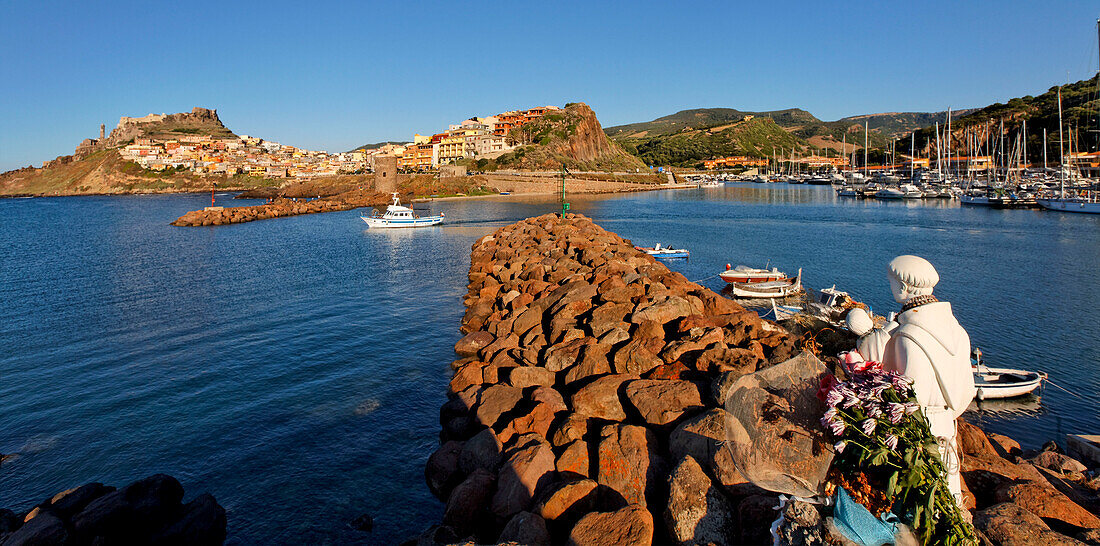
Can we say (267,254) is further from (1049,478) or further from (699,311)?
(1049,478)

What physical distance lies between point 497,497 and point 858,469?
5.20 meters

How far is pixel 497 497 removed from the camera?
7.86 metres

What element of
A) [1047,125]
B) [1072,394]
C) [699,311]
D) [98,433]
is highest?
[1047,125]

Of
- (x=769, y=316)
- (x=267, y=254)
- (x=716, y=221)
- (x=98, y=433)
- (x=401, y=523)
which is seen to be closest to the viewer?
(x=401, y=523)

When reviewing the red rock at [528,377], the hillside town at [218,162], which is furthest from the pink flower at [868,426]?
the hillside town at [218,162]

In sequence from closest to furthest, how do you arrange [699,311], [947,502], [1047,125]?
[947,502] → [699,311] → [1047,125]

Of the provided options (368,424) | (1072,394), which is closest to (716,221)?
(1072,394)

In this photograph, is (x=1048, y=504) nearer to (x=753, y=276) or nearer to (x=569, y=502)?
(x=569, y=502)

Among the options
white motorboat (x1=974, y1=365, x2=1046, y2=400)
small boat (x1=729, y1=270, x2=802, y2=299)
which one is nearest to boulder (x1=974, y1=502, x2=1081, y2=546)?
white motorboat (x1=974, y1=365, x2=1046, y2=400)

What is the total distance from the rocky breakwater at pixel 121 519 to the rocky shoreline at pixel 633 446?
3.42m

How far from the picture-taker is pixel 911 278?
400cm

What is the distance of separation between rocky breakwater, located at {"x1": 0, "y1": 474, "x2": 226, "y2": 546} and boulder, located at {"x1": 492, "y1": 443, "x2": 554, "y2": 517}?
4592mm

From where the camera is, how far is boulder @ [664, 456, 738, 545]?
6293mm

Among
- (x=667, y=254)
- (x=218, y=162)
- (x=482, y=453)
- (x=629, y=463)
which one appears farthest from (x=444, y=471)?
(x=218, y=162)
